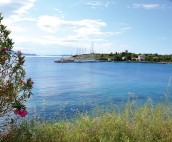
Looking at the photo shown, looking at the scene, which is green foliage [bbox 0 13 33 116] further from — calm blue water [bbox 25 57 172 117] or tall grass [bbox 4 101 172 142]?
calm blue water [bbox 25 57 172 117]

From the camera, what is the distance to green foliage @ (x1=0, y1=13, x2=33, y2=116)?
5.01 meters

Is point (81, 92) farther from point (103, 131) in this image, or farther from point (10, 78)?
point (10, 78)

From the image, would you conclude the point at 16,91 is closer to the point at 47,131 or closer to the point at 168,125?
the point at 47,131

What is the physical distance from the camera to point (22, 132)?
5.28m

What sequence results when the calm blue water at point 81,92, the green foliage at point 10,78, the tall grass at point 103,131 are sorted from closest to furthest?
1. the green foliage at point 10,78
2. the tall grass at point 103,131
3. the calm blue water at point 81,92

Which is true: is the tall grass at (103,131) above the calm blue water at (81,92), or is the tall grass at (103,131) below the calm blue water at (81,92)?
above

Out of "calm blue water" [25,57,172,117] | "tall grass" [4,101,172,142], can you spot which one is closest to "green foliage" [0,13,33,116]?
"tall grass" [4,101,172,142]

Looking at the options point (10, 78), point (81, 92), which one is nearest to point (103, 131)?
point (10, 78)

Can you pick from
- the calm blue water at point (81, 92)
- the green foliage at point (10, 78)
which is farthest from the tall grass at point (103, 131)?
the calm blue water at point (81, 92)

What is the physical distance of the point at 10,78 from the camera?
17.4 feet

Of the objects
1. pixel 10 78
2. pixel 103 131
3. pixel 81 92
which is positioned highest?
pixel 10 78

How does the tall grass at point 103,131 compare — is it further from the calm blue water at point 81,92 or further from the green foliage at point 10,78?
the calm blue water at point 81,92

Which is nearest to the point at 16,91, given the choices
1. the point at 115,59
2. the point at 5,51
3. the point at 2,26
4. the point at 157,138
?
the point at 5,51

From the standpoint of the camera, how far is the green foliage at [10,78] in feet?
16.4
